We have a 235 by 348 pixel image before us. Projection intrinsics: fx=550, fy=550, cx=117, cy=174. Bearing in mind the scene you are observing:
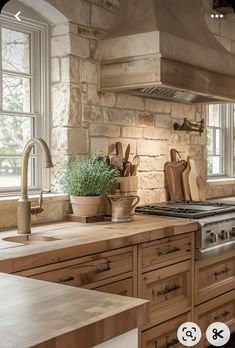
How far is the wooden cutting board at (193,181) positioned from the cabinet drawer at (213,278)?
2.96ft

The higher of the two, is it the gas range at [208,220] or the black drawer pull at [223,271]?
the gas range at [208,220]

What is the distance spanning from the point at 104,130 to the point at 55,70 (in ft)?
1.90

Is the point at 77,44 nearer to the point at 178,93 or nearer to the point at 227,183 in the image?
the point at 178,93

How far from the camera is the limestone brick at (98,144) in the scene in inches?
159

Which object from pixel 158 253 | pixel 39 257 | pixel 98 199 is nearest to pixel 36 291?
pixel 39 257

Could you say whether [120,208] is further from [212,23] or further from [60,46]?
[212,23]

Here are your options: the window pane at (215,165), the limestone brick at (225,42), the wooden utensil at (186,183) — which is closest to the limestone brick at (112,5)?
the wooden utensil at (186,183)

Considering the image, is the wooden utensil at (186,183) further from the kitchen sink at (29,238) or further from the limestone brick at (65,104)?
the kitchen sink at (29,238)

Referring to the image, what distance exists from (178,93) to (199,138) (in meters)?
0.88

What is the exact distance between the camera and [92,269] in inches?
112

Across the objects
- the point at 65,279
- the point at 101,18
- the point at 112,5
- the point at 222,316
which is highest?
the point at 112,5

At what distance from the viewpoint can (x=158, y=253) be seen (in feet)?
11.0

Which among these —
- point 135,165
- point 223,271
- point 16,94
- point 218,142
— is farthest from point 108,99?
point 218,142

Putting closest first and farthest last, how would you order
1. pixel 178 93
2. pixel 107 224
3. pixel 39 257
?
pixel 39 257, pixel 107 224, pixel 178 93
